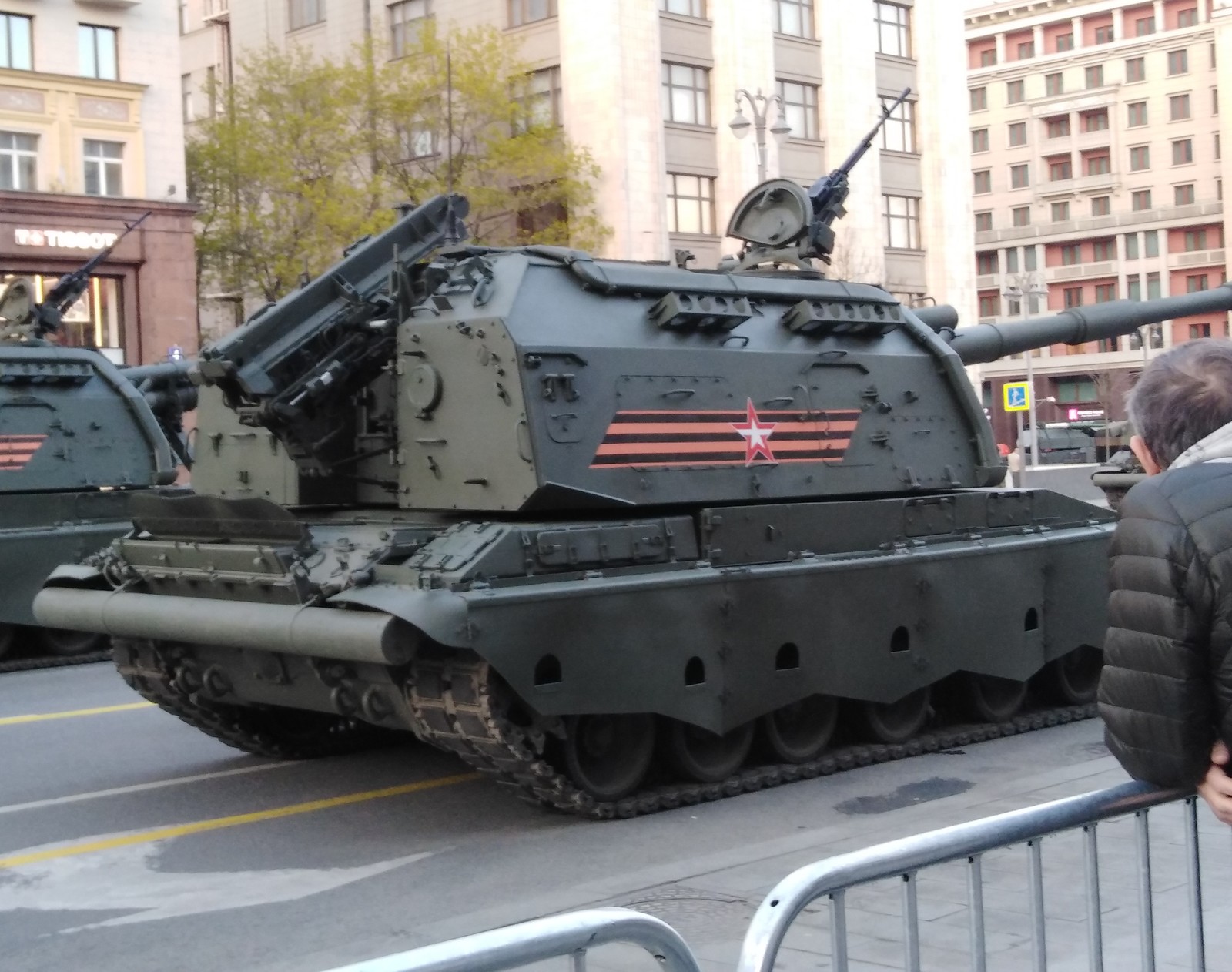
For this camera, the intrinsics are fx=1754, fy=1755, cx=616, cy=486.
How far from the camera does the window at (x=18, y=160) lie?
34719 millimetres

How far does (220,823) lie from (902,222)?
41210 millimetres

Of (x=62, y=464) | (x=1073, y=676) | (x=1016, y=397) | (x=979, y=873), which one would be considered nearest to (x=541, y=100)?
(x=1016, y=397)

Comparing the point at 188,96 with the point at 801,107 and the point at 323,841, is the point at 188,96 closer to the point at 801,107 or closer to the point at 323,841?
the point at 801,107

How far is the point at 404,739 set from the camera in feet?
38.6

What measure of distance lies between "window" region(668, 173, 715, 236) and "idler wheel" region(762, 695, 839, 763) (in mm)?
31885

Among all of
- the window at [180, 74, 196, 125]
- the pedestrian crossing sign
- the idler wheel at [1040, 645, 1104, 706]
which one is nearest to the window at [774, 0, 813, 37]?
the pedestrian crossing sign

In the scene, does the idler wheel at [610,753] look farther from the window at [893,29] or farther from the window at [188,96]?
the window at [188,96]

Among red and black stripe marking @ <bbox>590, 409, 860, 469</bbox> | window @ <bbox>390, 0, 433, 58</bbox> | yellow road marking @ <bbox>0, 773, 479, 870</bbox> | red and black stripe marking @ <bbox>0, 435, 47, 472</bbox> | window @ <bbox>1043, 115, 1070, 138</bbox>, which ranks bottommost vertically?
yellow road marking @ <bbox>0, 773, 479, 870</bbox>

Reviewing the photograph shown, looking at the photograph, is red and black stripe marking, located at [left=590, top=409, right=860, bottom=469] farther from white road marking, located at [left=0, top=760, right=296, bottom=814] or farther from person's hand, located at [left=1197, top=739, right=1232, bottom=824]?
person's hand, located at [left=1197, top=739, right=1232, bottom=824]

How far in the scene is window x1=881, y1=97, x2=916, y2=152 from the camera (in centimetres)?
4762

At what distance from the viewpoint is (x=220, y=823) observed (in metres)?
9.27

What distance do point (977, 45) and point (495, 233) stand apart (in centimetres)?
4769

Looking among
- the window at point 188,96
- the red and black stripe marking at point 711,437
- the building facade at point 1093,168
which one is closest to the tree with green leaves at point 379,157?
the window at point 188,96

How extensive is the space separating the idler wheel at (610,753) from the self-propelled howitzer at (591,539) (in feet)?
0.06
